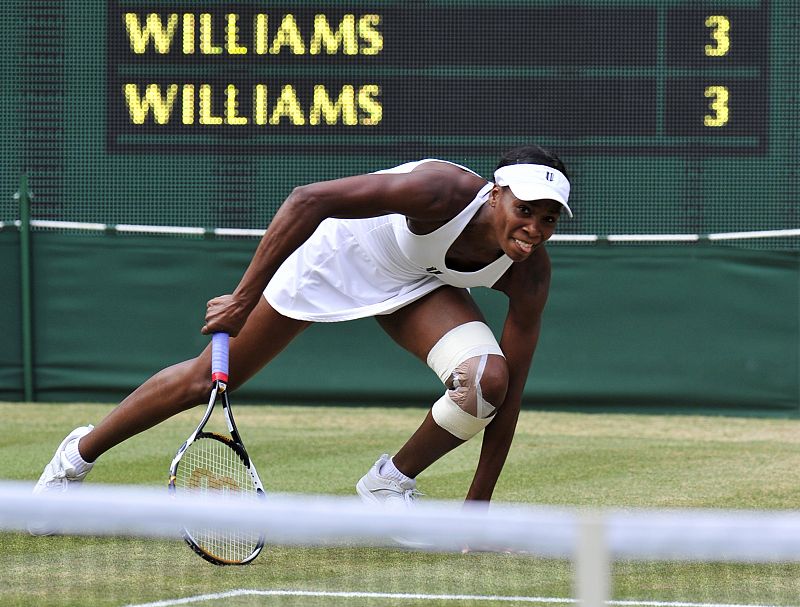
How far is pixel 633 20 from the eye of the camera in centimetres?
888

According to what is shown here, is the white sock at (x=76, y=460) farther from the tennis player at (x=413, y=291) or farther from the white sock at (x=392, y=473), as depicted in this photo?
the white sock at (x=392, y=473)

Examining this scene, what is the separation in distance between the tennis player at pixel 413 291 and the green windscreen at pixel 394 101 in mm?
4287

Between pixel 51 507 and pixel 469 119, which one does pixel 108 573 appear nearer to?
pixel 51 507

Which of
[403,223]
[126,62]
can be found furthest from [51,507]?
[126,62]

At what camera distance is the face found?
159 inches

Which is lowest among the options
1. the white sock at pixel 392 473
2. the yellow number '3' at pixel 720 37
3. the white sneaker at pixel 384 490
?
the white sneaker at pixel 384 490

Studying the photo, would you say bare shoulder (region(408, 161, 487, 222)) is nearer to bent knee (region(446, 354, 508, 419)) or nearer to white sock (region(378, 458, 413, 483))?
bent knee (region(446, 354, 508, 419))

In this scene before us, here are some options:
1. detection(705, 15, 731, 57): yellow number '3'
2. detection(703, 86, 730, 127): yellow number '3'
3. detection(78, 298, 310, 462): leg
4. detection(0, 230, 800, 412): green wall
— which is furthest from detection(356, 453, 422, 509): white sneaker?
detection(705, 15, 731, 57): yellow number '3'

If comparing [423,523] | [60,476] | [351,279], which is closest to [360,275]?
[351,279]

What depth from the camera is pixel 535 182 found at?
4035 mm

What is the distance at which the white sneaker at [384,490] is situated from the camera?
14.2 feet

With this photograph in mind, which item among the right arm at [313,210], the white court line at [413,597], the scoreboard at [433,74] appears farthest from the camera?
the scoreboard at [433,74]

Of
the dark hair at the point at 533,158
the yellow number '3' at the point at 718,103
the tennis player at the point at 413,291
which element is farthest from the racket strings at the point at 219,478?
the yellow number '3' at the point at 718,103

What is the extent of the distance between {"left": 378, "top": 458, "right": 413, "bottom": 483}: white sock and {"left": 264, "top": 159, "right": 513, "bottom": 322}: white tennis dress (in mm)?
471
